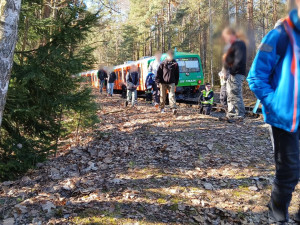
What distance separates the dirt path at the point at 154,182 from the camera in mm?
2729

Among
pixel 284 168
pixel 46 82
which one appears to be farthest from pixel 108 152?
pixel 284 168

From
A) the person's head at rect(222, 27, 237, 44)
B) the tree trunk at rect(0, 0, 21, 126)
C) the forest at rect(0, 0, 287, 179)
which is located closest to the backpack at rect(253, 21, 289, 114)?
the tree trunk at rect(0, 0, 21, 126)

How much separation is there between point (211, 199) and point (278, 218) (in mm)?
876

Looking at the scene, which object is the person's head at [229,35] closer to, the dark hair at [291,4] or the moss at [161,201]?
the dark hair at [291,4]

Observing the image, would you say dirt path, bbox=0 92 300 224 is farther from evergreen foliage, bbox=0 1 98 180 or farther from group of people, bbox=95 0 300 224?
group of people, bbox=95 0 300 224

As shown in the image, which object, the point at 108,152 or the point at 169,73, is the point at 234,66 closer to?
the point at 169,73

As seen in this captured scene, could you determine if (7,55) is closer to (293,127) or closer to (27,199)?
(27,199)

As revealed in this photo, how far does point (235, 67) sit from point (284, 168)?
13.3 ft

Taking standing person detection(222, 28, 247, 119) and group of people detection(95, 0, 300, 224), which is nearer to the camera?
group of people detection(95, 0, 300, 224)

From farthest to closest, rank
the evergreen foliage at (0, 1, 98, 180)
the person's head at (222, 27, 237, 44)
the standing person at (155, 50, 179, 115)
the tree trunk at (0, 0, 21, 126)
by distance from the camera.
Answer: the standing person at (155, 50, 179, 115) → the person's head at (222, 27, 237, 44) → the evergreen foliage at (0, 1, 98, 180) → the tree trunk at (0, 0, 21, 126)

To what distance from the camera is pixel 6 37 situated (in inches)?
107

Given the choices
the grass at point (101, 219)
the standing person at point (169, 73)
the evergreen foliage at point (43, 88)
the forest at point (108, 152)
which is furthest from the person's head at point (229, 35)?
the grass at point (101, 219)

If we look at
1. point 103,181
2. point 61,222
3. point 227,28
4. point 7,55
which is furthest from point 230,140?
point 7,55

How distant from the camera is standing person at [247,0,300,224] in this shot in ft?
6.29
